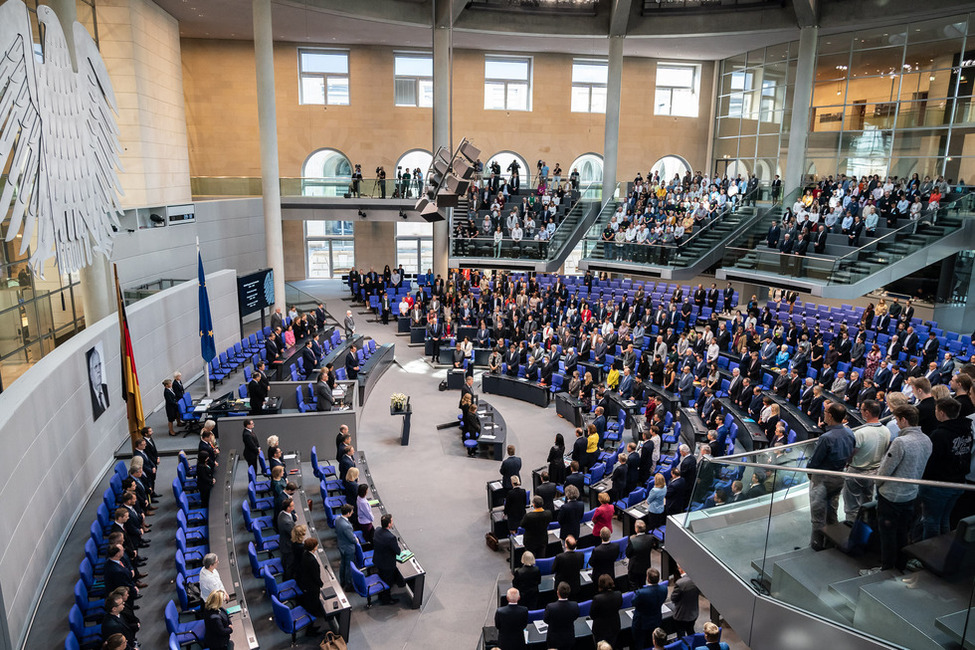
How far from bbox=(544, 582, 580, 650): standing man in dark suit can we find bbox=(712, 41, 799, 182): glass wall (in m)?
26.0

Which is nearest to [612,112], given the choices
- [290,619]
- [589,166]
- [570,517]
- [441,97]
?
[589,166]

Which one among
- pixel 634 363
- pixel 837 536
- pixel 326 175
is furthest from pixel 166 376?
pixel 326 175

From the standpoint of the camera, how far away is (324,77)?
97.8 feet

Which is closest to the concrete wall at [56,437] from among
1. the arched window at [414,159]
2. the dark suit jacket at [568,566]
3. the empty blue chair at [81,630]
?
the empty blue chair at [81,630]

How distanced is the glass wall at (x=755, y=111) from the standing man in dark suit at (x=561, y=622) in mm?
25980

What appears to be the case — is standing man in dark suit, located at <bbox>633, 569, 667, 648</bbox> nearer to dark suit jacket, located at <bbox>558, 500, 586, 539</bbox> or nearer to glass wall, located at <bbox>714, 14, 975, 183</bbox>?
dark suit jacket, located at <bbox>558, 500, 586, 539</bbox>

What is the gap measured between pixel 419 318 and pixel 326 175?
12.7m

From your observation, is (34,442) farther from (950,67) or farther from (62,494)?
(950,67)

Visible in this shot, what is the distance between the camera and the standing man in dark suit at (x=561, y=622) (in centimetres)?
673

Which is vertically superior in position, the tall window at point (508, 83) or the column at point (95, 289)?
the tall window at point (508, 83)

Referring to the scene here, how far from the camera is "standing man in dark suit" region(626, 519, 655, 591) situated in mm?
8000

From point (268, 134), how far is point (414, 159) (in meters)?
10.7

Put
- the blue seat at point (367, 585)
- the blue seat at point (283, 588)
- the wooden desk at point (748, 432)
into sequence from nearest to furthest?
the blue seat at point (283, 588) < the blue seat at point (367, 585) < the wooden desk at point (748, 432)

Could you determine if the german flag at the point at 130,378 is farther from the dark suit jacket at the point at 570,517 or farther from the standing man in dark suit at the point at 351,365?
the dark suit jacket at the point at 570,517
